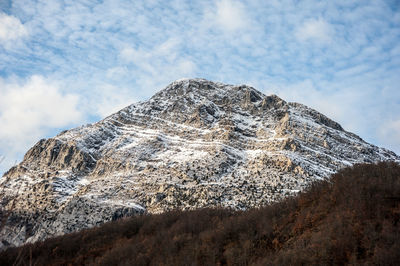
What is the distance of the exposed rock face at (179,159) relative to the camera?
7844 cm

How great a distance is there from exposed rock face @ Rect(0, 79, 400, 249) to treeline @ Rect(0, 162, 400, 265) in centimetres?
3760

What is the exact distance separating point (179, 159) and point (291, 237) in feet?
309

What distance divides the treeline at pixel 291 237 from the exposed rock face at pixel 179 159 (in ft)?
123

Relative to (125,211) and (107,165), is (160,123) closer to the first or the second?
(107,165)

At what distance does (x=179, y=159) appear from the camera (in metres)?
108

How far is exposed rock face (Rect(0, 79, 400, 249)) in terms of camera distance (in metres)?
78.4

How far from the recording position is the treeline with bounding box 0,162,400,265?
11.1 meters

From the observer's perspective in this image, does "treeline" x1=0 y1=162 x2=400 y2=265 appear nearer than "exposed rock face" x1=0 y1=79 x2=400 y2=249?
Yes

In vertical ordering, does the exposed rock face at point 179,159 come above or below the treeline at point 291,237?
above

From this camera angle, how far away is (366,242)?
36.1 ft

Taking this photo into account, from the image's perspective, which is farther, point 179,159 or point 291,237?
point 179,159

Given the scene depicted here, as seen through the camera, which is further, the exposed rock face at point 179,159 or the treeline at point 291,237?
the exposed rock face at point 179,159

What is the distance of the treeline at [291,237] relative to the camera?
36.4ft

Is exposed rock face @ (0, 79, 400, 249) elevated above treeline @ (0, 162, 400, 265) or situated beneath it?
elevated above
